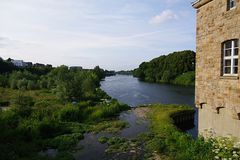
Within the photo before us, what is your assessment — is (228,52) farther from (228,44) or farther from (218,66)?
(218,66)

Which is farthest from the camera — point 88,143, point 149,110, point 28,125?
point 149,110

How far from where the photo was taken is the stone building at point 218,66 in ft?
38.9

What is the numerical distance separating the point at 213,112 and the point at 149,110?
2175 cm

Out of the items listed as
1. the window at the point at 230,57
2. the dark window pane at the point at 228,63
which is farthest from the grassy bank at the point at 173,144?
the dark window pane at the point at 228,63

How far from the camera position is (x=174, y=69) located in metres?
97.4

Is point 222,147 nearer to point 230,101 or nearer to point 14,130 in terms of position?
point 230,101

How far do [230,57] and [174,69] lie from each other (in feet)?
283

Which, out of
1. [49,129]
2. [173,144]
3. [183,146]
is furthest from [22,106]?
[183,146]

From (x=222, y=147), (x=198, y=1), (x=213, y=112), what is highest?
(x=198, y=1)

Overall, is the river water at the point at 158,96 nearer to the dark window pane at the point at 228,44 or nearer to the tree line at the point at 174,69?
the tree line at the point at 174,69

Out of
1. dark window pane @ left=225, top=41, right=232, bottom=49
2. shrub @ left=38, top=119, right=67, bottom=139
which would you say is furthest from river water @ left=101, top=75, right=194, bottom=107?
dark window pane @ left=225, top=41, right=232, bottom=49

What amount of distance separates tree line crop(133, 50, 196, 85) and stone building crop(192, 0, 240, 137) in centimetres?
6634

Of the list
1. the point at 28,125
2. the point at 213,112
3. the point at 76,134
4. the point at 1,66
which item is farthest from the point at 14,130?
the point at 1,66

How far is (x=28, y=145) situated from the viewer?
18297 millimetres
